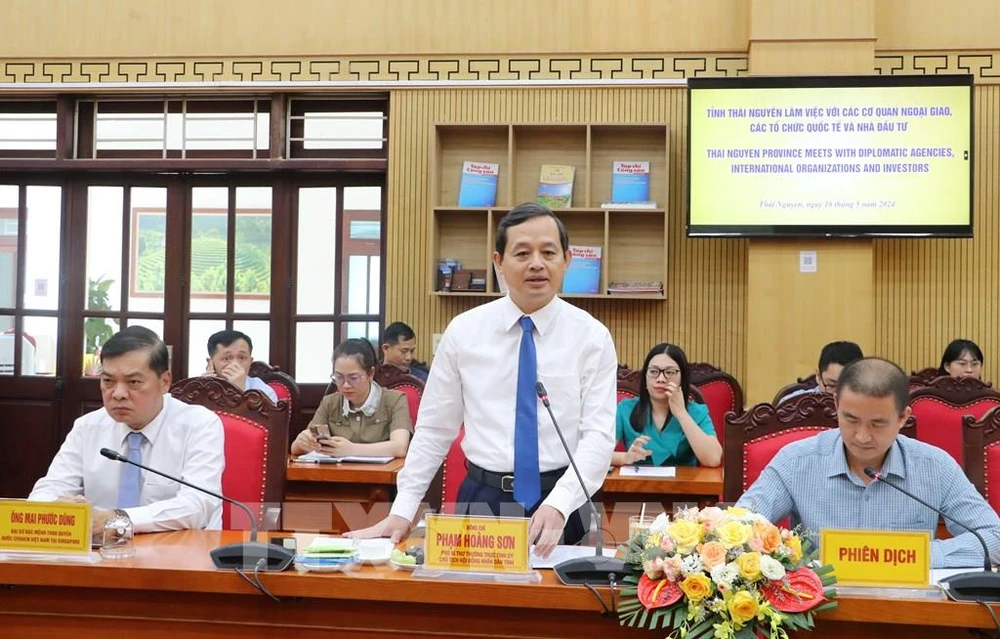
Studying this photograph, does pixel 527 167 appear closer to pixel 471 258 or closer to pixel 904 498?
pixel 471 258

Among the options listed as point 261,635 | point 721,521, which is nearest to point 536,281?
point 721,521

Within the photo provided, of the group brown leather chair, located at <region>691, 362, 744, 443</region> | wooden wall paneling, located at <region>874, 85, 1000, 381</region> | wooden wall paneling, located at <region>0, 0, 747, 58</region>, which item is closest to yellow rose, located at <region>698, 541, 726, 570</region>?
brown leather chair, located at <region>691, 362, 744, 443</region>

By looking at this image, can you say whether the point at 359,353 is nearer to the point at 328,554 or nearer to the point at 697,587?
the point at 328,554

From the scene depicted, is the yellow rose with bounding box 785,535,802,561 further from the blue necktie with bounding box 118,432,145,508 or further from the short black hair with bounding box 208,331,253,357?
the short black hair with bounding box 208,331,253,357

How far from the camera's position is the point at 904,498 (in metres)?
2.19

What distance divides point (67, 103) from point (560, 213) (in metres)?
3.00

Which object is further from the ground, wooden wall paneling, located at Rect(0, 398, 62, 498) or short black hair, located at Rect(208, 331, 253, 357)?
short black hair, located at Rect(208, 331, 253, 357)

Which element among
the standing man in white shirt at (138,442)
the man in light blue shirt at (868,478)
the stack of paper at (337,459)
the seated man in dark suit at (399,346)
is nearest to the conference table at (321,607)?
the man in light blue shirt at (868,478)

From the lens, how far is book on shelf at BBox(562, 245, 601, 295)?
581 cm

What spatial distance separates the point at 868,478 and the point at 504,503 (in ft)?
2.58

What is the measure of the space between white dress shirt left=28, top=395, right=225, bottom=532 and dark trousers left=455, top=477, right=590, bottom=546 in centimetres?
68

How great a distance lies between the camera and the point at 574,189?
19.5 ft

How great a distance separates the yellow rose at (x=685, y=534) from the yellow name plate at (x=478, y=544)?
10.3 inches

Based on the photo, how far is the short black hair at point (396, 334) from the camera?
5605 mm
